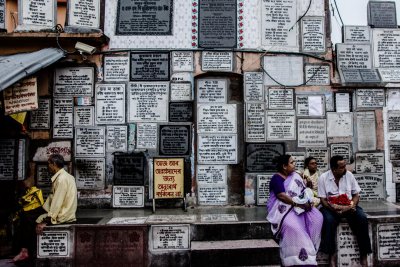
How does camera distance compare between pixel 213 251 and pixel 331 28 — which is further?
pixel 331 28

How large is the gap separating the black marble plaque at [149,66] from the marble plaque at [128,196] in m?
2.27

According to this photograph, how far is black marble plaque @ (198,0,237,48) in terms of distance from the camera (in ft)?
25.7

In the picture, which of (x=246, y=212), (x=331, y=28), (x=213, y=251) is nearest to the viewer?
(x=213, y=251)

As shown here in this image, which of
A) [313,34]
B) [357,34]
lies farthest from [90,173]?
[357,34]

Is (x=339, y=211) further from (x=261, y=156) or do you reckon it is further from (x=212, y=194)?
(x=212, y=194)

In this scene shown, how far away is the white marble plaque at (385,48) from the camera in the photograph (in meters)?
8.04

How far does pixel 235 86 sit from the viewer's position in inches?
312

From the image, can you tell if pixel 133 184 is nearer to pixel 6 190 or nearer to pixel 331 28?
pixel 6 190

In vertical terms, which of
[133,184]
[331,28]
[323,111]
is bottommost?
[133,184]

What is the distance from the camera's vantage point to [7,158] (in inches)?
290

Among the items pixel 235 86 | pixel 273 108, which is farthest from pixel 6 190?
pixel 273 108

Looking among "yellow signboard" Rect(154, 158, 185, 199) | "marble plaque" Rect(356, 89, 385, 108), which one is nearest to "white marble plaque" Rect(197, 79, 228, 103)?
"yellow signboard" Rect(154, 158, 185, 199)

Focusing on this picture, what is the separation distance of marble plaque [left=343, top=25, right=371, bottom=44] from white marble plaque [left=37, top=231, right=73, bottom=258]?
22.2ft

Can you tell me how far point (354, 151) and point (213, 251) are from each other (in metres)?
3.99
